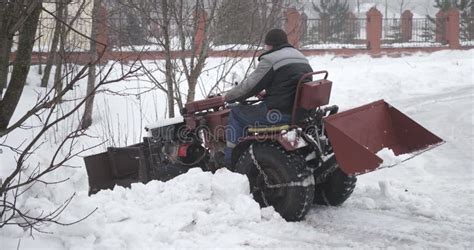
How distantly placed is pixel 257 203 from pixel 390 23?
2370 centimetres

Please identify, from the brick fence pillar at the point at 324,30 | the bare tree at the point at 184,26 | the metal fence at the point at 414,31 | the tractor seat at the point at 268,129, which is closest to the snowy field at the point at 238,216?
the tractor seat at the point at 268,129

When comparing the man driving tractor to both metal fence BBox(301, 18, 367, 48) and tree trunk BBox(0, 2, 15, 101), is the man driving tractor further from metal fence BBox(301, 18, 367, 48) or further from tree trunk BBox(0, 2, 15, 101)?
metal fence BBox(301, 18, 367, 48)

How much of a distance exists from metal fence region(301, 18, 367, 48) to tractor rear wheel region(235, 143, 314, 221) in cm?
1918

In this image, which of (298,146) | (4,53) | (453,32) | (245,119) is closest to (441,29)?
(453,32)

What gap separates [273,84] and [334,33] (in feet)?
69.9

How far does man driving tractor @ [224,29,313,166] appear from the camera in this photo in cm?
561

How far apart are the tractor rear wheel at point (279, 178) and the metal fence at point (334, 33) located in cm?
1918

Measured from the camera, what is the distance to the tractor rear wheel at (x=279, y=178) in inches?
212

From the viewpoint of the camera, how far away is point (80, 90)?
16.1 m

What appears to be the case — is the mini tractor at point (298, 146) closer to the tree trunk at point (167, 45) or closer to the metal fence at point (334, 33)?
the tree trunk at point (167, 45)

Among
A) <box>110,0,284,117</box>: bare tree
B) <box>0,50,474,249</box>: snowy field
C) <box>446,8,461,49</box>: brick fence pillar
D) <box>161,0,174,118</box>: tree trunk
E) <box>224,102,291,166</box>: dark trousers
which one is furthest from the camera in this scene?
<box>446,8,461,49</box>: brick fence pillar

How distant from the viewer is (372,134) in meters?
5.74

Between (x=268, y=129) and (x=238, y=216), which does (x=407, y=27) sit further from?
(x=238, y=216)

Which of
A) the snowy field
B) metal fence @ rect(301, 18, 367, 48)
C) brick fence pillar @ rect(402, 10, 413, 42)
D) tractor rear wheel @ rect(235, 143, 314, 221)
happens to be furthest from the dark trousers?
brick fence pillar @ rect(402, 10, 413, 42)
